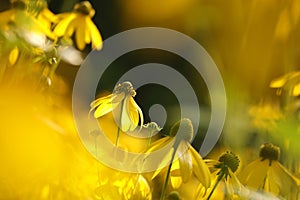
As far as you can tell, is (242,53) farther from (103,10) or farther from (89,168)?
(103,10)

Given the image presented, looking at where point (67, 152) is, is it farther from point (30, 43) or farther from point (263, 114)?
point (263, 114)

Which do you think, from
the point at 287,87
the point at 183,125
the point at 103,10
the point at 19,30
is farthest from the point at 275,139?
the point at 103,10

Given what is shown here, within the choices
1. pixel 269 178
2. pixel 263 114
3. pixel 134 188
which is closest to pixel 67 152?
pixel 134 188

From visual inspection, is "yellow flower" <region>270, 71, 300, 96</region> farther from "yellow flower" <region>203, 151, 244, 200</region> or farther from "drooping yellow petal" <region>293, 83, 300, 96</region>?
"yellow flower" <region>203, 151, 244, 200</region>

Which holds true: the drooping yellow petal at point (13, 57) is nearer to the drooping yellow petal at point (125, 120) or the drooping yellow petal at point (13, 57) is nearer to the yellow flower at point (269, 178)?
the drooping yellow petal at point (125, 120)

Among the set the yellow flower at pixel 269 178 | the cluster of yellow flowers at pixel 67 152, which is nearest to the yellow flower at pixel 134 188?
the cluster of yellow flowers at pixel 67 152
